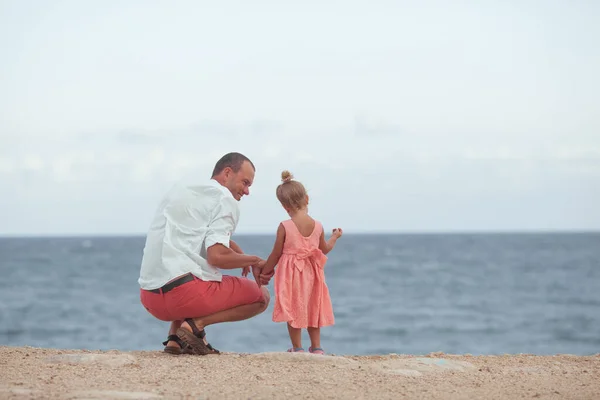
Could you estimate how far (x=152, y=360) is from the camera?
18.0 ft

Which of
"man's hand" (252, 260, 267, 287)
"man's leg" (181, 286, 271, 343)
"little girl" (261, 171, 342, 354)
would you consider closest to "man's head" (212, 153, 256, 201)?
"little girl" (261, 171, 342, 354)

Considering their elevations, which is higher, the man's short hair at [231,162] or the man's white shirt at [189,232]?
the man's short hair at [231,162]

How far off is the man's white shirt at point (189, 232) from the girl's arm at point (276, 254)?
0.39 m

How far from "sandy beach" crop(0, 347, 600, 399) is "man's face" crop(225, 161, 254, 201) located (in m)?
1.25

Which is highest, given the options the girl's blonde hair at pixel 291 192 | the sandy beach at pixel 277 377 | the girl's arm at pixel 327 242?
the girl's blonde hair at pixel 291 192

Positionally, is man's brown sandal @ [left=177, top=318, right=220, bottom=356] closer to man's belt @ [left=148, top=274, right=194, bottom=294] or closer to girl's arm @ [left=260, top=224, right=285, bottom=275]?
man's belt @ [left=148, top=274, right=194, bottom=294]

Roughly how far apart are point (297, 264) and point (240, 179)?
0.80 meters

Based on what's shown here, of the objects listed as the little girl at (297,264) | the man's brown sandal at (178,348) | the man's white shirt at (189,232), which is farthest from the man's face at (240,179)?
the man's brown sandal at (178,348)

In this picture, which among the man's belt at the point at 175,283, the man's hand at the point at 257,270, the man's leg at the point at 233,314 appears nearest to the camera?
the man's belt at the point at 175,283

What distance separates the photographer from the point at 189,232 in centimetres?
558

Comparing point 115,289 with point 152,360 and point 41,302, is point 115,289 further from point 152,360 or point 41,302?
point 152,360

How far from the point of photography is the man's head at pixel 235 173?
5.78 metres

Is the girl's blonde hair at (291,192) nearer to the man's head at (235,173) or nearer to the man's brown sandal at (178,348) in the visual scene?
the man's head at (235,173)

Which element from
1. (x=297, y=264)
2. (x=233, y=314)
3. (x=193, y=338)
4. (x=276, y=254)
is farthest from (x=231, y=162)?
(x=193, y=338)
